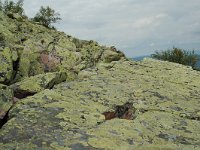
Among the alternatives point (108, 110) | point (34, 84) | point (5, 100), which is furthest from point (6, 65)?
point (108, 110)

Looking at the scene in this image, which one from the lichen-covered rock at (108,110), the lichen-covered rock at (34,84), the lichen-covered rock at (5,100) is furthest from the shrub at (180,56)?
the lichen-covered rock at (5,100)

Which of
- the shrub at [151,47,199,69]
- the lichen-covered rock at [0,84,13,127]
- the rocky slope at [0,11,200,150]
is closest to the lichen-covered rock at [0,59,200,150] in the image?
the rocky slope at [0,11,200,150]

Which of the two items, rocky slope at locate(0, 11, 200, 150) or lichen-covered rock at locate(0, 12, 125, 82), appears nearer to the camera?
rocky slope at locate(0, 11, 200, 150)

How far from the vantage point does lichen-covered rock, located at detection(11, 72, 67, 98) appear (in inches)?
699

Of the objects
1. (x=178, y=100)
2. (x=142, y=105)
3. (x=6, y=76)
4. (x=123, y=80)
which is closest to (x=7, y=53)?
(x=6, y=76)

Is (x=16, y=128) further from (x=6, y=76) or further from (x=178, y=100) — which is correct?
(x=178, y=100)

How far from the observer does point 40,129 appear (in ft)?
46.8

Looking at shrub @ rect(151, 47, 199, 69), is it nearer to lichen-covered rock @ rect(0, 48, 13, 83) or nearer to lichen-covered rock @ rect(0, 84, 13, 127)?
lichen-covered rock @ rect(0, 48, 13, 83)

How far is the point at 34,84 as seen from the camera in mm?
18344

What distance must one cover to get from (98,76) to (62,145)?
304 inches

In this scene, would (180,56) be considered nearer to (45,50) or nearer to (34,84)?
(45,50)

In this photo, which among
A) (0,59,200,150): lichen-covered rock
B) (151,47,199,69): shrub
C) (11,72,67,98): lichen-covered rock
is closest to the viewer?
(0,59,200,150): lichen-covered rock

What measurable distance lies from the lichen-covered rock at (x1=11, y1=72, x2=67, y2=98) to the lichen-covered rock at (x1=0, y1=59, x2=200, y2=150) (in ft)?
2.02

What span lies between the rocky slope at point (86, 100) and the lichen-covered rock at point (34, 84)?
0.05 m
